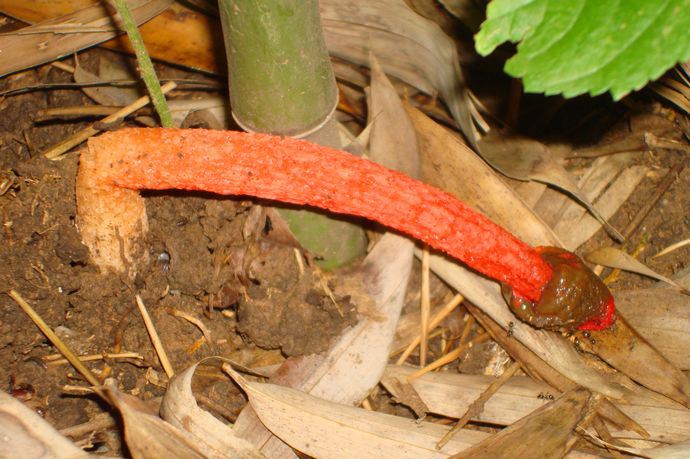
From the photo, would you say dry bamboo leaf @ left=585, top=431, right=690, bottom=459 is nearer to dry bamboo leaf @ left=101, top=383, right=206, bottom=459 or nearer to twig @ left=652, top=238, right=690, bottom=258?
twig @ left=652, top=238, right=690, bottom=258

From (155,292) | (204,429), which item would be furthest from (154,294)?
(204,429)

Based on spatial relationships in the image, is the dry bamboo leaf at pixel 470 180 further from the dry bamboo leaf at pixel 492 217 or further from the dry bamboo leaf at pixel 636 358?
the dry bamboo leaf at pixel 636 358

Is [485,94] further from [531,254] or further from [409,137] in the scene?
[531,254]

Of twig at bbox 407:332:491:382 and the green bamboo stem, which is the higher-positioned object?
the green bamboo stem

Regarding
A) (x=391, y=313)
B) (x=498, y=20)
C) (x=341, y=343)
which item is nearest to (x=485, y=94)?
(x=391, y=313)

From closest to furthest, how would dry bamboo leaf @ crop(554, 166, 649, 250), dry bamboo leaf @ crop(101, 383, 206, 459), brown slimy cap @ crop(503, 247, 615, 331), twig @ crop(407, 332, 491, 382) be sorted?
dry bamboo leaf @ crop(101, 383, 206, 459) → brown slimy cap @ crop(503, 247, 615, 331) → twig @ crop(407, 332, 491, 382) → dry bamboo leaf @ crop(554, 166, 649, 250)

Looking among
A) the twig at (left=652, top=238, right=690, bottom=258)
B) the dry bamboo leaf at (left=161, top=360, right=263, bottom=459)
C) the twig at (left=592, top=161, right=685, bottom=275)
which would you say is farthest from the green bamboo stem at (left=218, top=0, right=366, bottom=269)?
the twig at (left=652, top=238, right=690, bottom=258)
